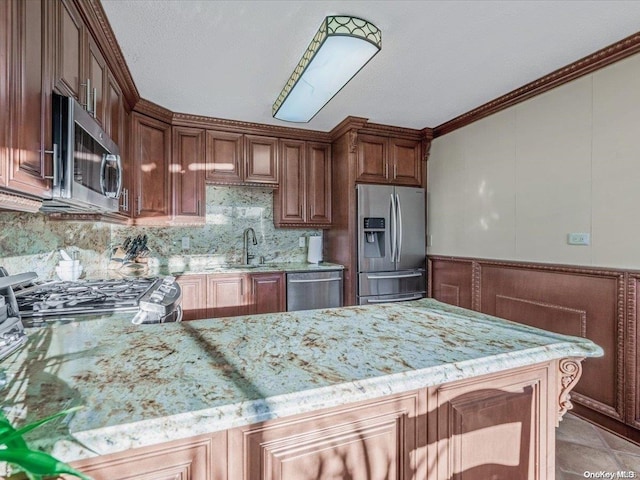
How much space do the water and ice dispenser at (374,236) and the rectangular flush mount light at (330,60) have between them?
4.27ft

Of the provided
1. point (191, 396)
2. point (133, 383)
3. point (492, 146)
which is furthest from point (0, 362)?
point (492, 146)

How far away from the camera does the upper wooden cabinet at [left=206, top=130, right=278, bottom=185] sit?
3404 millimetres

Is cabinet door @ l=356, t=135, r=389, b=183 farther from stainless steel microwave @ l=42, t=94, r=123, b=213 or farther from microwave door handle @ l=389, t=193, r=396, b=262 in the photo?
stainless steel microwave @ l=42, t=94, r=123, b=213

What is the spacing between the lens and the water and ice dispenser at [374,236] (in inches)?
136

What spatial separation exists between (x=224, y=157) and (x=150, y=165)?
2.35 ft

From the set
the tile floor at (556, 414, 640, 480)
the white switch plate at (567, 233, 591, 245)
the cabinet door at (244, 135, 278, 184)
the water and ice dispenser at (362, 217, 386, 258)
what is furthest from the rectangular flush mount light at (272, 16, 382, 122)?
the tile floor at (556, 414, 640, 480)

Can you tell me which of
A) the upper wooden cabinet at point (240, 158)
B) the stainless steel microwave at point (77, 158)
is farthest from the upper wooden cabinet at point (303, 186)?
the stainless steel microwave at point (77, 158)

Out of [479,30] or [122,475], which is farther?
[479,30]

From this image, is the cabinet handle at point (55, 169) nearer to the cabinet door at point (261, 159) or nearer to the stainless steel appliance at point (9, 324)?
the stainless steel appliance at point (9, 324)

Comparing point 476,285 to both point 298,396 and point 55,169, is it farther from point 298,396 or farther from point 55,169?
point 55,169

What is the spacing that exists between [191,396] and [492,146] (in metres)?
3.18

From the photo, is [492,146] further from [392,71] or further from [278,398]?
[278,398]

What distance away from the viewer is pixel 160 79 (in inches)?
98.3

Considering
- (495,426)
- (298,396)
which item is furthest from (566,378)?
(298,396)
